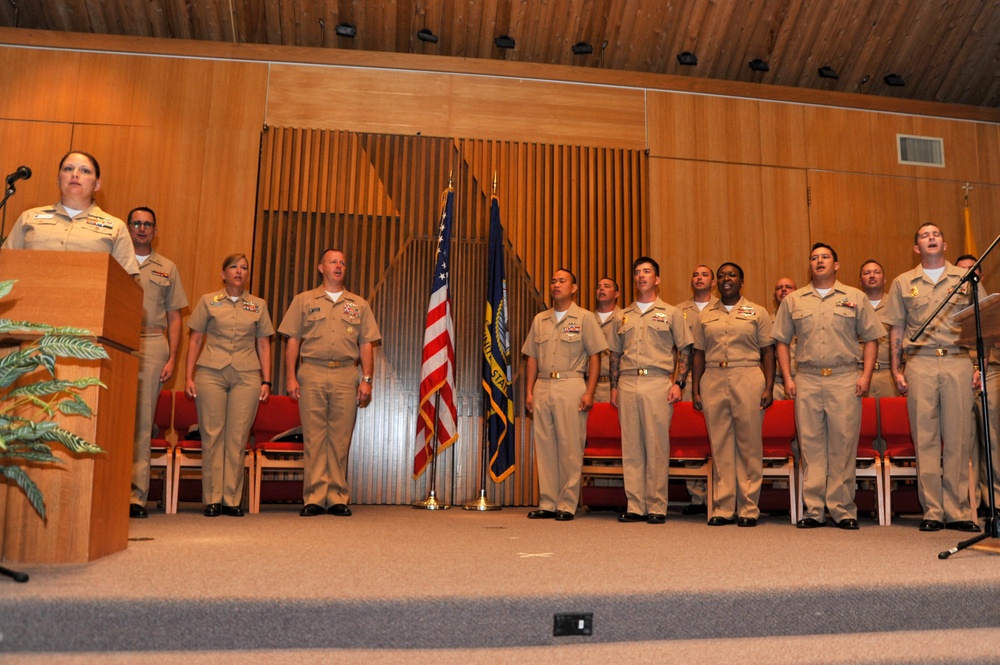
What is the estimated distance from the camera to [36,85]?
21.6 ft

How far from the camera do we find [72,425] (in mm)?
2758

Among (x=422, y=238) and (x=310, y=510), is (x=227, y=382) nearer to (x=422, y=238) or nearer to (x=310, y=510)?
(x=310, y=510)

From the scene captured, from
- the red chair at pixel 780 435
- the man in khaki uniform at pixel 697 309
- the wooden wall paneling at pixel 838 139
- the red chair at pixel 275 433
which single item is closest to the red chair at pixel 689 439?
the man in khaki uniform at pixel 697 309

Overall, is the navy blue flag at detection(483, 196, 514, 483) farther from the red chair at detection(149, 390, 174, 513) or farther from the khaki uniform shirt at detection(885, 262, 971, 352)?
the khaki uniform shirt at detection(885, 262, 971, 352)

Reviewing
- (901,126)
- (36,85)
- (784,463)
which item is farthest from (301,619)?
(901,126)

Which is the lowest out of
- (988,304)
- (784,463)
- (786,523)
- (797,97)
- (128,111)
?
(786,523)

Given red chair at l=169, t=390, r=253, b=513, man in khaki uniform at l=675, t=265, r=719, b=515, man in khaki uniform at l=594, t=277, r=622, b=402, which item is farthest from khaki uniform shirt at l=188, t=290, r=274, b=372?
man in khaki uniform at l=675, t=265, r=719, b=515

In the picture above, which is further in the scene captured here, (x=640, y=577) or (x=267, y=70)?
(x=267, y=70)

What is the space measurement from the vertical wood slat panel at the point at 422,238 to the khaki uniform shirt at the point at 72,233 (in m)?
2.74

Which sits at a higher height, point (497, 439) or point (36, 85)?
point (36, 85)

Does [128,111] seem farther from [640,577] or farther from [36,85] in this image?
[640,577]

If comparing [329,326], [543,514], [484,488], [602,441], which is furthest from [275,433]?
[602,441]

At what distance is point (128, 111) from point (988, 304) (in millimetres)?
6072

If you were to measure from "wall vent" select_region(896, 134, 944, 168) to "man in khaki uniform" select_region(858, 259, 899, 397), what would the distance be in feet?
6.33
